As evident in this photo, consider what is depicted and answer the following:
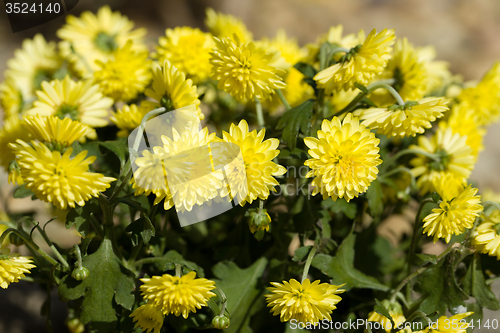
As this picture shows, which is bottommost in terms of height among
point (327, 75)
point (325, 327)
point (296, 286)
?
point (325, 327)

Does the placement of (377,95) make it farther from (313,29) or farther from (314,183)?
(313,29)

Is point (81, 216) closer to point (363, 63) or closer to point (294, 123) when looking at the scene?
point (294, 123)

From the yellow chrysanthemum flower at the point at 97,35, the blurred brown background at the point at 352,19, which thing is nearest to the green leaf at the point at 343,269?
the yellow chrysanthemum flower at the point at 97,35

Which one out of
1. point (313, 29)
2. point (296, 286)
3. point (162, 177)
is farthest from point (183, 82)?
point (313, 29)

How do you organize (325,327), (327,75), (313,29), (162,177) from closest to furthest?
(162,177), (327,75), (325,327), (313,29)

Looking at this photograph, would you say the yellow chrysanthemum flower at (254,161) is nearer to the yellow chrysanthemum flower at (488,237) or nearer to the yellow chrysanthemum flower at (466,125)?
the yellow chrysanthemum flower at (488,237)
